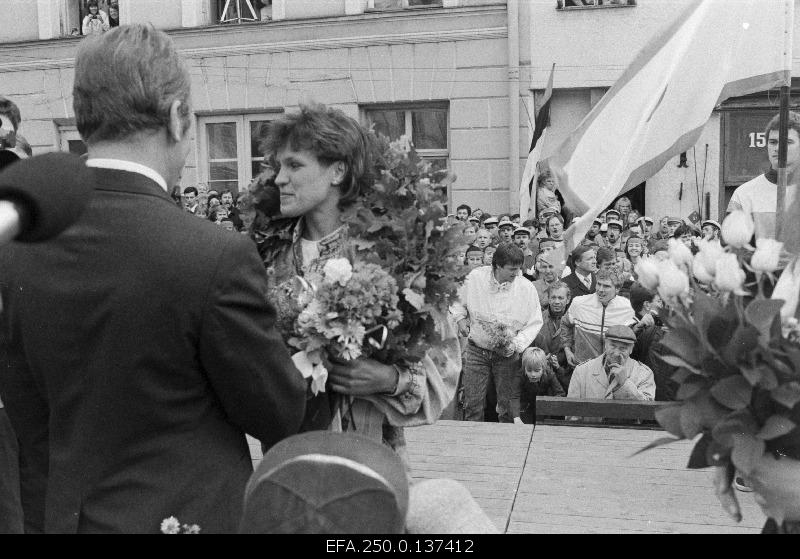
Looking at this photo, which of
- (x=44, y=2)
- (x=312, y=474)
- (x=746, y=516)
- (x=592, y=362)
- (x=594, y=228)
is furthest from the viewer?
(x=44, y=2)

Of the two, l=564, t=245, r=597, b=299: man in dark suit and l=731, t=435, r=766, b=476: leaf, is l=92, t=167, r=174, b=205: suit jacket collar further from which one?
l=564, t=245, r=597, b=299: man in dark suit

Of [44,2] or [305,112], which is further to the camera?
[44,2]

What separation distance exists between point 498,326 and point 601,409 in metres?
1.76

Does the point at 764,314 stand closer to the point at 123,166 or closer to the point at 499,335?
the point at 123,166

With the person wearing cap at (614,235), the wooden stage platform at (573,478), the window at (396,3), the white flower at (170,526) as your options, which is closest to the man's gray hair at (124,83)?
the white flower at (170,526)

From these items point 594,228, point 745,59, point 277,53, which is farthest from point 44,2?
point 745,59

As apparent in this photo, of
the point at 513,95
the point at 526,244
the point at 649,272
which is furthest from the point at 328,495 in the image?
the point at 513,95

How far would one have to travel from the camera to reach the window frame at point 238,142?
45.4 feet

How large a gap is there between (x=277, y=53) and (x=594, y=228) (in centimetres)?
642

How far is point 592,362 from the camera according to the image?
5879 mm

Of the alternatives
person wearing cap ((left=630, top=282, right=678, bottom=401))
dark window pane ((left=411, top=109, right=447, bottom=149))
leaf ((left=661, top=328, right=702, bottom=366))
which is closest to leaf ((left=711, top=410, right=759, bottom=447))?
leaf ((left=661, top=328, right=702, bottom=366))

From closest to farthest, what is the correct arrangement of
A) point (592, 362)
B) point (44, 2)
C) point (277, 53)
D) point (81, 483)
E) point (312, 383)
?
point (81, 483) < point (312, 383) < point (592, 362) < point (277, 53) < point (44, 2)

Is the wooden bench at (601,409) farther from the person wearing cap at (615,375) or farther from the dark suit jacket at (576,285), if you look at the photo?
the dark suit jacket at (576,285)
